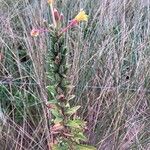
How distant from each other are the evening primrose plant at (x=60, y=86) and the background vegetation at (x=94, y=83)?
28cm

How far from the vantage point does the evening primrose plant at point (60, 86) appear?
3.67 feet

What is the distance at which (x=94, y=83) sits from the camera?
1966 millimetres

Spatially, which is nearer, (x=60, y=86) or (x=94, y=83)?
(x=60, y=86)

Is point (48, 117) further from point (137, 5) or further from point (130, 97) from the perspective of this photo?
point (137, 5)

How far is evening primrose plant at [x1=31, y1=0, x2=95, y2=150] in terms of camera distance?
1118mm

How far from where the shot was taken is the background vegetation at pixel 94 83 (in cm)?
174

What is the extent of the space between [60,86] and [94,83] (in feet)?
2.49

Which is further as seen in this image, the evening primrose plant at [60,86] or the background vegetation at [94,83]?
the background vegetation at [94,83]

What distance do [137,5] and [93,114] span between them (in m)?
1.19

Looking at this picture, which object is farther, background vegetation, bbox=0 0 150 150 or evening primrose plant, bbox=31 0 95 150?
background vegetation, bbox=0 0 150 150

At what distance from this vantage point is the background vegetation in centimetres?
174

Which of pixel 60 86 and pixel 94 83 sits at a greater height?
pixel 60 86

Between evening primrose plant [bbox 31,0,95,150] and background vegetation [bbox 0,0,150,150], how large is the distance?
0.93 ft

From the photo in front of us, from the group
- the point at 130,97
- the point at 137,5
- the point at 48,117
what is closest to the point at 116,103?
the point at 130,97
